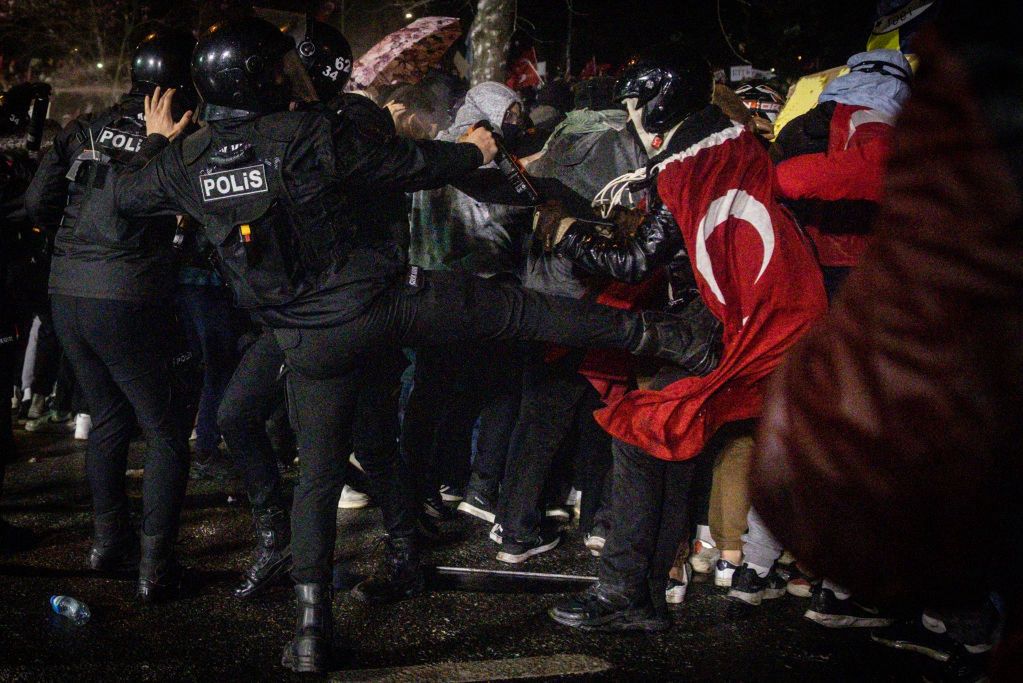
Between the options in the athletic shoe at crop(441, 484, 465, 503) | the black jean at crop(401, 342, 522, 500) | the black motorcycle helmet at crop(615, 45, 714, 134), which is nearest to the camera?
the black motorcycle helmet at crop(615, 45, 714, 134)

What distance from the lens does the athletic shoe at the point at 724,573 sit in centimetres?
397

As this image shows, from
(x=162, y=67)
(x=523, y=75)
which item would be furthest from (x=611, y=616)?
(x=523, y=75)

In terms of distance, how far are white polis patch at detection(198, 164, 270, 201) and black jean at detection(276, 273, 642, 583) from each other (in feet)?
1.72

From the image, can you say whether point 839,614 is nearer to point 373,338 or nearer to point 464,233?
point 373,338

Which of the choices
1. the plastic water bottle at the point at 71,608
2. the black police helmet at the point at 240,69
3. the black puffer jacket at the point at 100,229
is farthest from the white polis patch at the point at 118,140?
the plastic water bottle at the point at 71,608

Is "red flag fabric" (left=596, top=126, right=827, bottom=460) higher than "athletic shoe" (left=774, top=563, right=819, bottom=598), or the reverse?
"red flag fabric" (left=596, top=126, right=827, bottom=460)

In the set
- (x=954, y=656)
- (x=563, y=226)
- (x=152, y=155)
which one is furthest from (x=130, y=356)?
(x=954, y=656)

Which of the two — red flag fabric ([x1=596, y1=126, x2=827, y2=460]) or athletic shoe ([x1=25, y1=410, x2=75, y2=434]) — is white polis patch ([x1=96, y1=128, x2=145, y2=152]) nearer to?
red flag fabric ([x1=596, y1=126, x2=827, y2=460])

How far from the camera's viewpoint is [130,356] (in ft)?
11.7

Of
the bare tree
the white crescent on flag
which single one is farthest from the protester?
the bare tree

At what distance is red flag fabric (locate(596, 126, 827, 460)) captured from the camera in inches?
126

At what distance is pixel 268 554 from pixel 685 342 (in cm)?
213

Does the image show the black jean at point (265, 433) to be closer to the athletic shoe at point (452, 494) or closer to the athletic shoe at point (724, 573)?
the athletic shoe at point (452, 494)

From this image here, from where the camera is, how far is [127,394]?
142 inches
